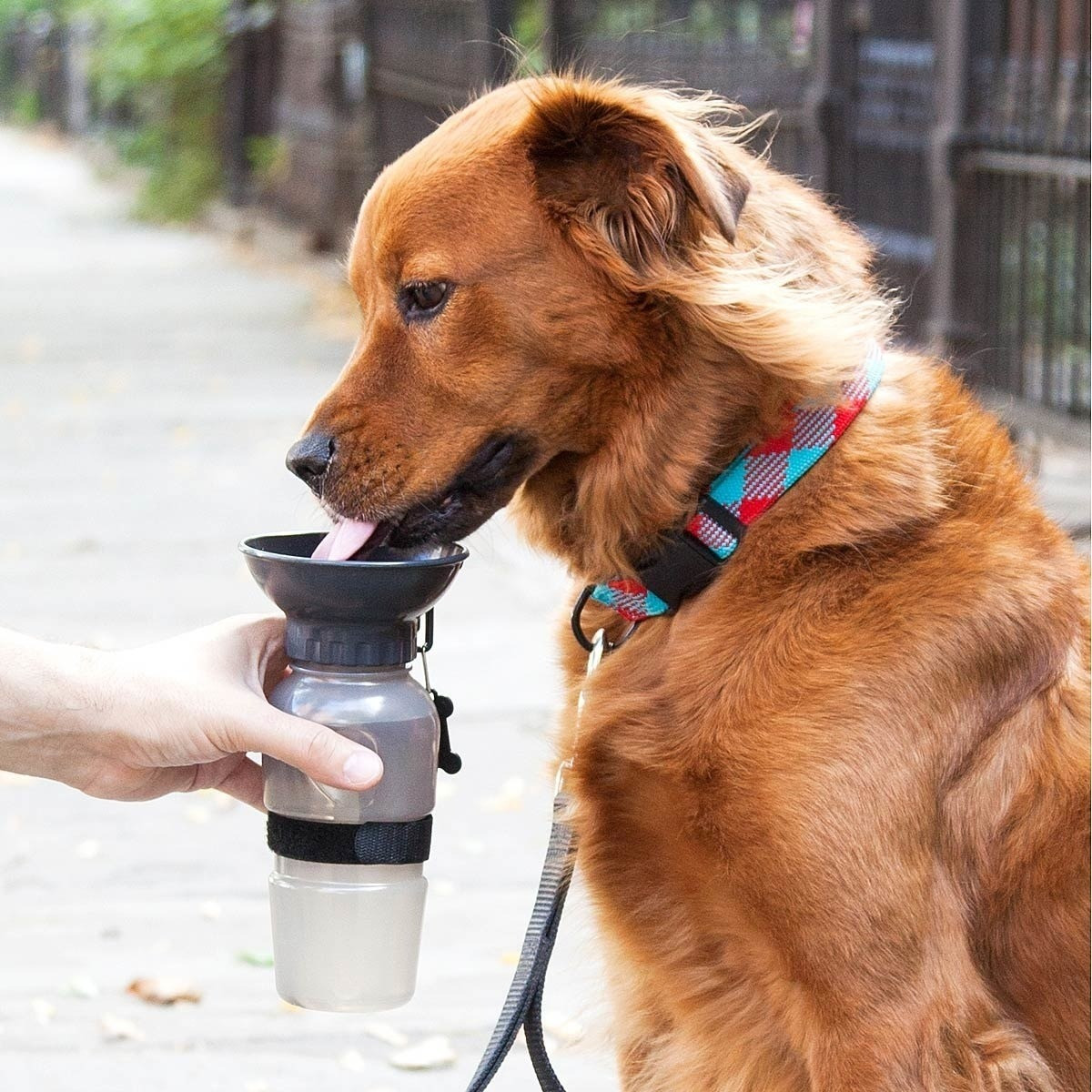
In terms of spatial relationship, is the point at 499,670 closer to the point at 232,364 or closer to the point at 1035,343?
the point at 1035,343

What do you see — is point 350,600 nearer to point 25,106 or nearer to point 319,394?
point 319,394

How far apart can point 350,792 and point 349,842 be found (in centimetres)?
9

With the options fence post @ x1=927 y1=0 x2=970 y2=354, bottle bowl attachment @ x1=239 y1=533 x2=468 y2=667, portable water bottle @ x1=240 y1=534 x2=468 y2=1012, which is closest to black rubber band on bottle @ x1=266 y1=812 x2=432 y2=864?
portable water bottle @ x1=240 y1=534 x2=468 y2=1012

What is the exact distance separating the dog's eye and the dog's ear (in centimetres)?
21

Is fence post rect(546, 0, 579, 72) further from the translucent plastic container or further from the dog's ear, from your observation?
the translucent plastic container

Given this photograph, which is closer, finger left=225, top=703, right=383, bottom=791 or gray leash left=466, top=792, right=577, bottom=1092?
finger left=225, top=703, right=383, bottom=791

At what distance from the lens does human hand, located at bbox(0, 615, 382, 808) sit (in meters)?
2.40

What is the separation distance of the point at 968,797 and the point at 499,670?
140 inches

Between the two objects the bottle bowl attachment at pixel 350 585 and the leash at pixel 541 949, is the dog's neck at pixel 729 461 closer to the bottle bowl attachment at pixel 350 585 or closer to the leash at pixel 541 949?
the leash at pixel 541 949

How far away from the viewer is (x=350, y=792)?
246 cm

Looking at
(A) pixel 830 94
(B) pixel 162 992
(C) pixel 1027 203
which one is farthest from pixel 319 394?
(B) pixel 162 992

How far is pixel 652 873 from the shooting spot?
261 cm

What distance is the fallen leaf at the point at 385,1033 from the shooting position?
3.67 metres

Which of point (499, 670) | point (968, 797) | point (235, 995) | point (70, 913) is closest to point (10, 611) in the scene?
point (499, 670)
